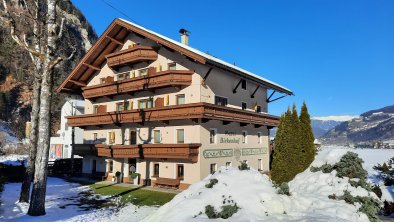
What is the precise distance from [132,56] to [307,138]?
17611 mm

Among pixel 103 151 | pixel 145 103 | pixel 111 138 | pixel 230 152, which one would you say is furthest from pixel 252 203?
pixel 111 138

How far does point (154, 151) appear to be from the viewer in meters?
27.6

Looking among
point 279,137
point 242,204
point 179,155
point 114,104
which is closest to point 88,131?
point 114,104

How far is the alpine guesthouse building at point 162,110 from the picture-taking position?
88.6 ft

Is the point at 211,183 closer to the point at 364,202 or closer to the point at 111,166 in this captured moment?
the point at 364,202

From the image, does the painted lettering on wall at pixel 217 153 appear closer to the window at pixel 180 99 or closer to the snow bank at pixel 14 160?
the window at pixel 180 99

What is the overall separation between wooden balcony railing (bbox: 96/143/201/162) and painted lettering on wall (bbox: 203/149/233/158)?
1.24 metres

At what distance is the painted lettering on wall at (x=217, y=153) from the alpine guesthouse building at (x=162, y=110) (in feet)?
0.28

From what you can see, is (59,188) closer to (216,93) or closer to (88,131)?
(88,131)

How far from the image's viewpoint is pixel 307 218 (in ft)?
33.5

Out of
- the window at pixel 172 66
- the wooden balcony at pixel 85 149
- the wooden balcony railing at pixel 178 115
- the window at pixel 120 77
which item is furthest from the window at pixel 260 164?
the wooden balcony at pixel 85 149

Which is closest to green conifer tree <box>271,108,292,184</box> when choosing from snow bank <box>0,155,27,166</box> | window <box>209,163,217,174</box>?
window <box>209,163,217,174</box>

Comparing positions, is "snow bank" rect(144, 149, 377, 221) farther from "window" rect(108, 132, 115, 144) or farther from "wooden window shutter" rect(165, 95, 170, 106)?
"window" rect(108, 132, 115, 144)

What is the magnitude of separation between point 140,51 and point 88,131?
12.1m
